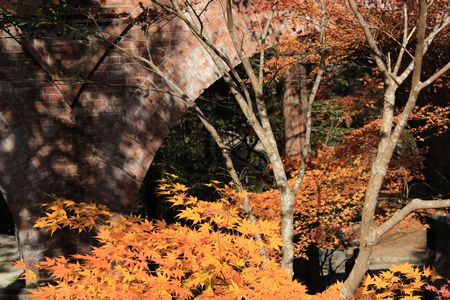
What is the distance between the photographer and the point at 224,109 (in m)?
15.2

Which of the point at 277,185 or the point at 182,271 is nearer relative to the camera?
the point at 182,271

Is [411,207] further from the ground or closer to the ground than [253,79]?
closer to the ground

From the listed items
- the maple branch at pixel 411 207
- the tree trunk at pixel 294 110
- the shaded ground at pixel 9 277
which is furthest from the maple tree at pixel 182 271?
the tree trunk at pixel 294 110

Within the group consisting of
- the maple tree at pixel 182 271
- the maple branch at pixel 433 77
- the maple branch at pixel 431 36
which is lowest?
the maple tree at pixel 182 271

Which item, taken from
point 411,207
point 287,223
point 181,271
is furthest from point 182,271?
point 411,207

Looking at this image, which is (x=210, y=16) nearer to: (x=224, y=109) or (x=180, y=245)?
(x=180, y=245)

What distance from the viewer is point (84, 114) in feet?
27.5

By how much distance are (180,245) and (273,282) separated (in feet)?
3.14

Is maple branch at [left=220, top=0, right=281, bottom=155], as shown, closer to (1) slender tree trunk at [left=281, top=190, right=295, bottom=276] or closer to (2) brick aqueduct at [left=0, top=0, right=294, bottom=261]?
(1) slender tree trunk at [left=281, top=190, right=295, bottom=276]

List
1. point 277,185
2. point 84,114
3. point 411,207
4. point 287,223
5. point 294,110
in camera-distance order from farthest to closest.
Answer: point 294,110
point 84,114
point 277,185
point 287,223
point 411,207

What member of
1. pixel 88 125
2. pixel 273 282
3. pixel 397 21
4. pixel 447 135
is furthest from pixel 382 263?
pixel 273 282

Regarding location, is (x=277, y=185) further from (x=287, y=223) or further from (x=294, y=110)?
(x=294, y=110)

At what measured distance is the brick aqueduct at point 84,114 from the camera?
8148 millimetres

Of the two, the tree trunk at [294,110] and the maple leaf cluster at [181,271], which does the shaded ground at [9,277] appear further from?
the tree trunk at [294,110]
